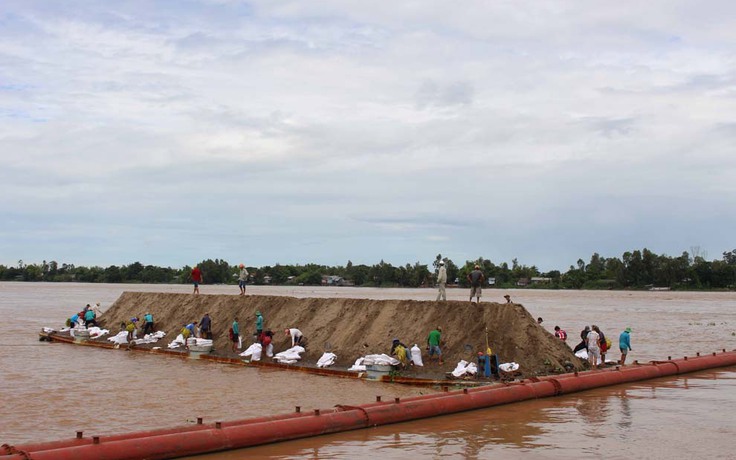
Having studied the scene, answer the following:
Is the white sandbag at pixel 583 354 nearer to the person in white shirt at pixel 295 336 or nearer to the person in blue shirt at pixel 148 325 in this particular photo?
the person in white shirt at pixel 295 336

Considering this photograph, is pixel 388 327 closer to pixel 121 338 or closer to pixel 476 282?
pixel 476 282

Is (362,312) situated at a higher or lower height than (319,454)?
higher

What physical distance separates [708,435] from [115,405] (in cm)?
1444

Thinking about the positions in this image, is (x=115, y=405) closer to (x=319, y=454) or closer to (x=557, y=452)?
(x=319, y=454)

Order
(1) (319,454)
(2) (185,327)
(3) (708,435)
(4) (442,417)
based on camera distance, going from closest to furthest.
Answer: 1. (1) (319,454)
2. (3) (708,435)
3. (4) (442,417)
4. (2) (185,327)

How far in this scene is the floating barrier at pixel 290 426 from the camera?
12461 millimetres

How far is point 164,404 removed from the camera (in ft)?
69.5

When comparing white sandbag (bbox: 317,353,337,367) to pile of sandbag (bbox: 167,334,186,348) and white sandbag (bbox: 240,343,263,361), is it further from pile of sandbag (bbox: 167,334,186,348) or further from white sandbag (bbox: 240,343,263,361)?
pile of sandbag (bbox: 167,334,186,348)

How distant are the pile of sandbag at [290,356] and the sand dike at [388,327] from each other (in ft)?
0.89

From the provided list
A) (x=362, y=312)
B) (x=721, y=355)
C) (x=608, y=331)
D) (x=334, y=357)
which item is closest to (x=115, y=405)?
(x=334, y=357)

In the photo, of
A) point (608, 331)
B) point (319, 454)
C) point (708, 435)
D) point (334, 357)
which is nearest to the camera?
point (319, 454)

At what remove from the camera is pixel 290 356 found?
28.2m

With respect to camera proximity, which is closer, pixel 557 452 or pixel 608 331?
pixel 557 452

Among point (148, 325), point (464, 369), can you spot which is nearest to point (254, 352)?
point (464, 369)
